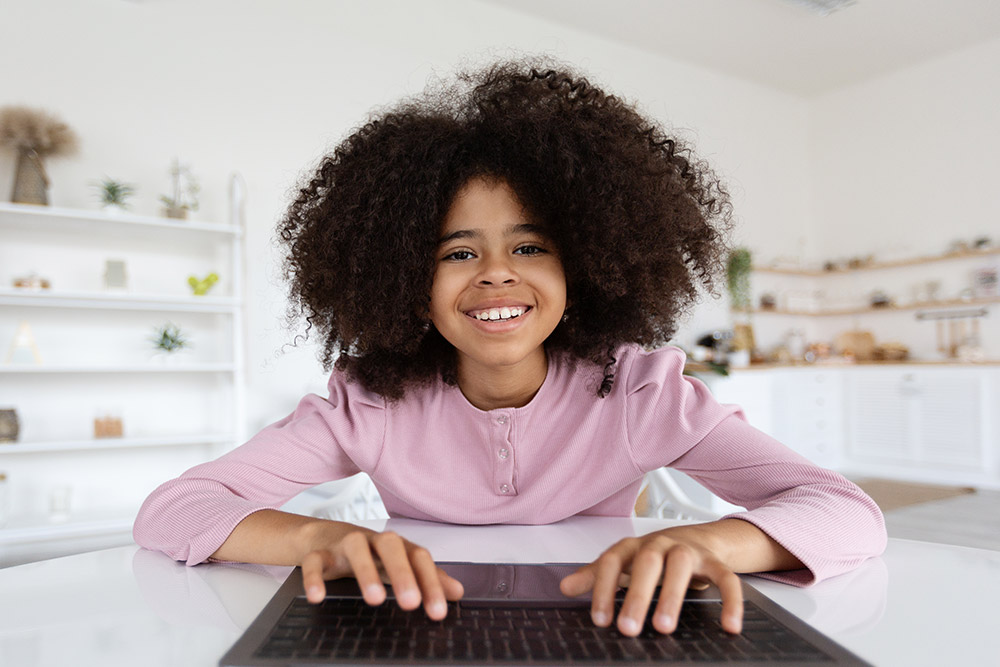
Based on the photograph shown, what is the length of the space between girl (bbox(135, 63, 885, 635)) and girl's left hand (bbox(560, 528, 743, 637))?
1.16ft

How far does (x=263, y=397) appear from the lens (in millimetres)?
3912

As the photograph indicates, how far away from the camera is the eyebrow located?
1.11 meters

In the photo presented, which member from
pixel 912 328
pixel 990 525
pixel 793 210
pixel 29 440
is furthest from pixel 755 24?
pixel 29 440

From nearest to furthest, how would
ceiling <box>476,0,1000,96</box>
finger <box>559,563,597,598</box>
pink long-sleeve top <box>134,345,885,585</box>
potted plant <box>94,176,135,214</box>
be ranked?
finger <box>559,563,597,598</box> < pink long-sleeve top <box>134,345,885,585</box> < potted plant <box>94,176,135,214</box> < ceiling <box>476,0,1000,96</box>

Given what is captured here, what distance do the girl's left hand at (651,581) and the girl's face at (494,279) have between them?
0.48 m

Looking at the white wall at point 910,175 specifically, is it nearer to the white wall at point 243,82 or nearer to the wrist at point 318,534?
the white wall at point 243,82

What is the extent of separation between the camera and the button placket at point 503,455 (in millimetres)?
1079

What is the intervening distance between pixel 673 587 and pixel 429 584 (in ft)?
0.65

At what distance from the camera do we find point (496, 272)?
42.1 inches

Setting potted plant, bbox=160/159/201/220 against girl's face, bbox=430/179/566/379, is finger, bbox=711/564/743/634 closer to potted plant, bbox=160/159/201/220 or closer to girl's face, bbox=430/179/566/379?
girl's face, bbox=430/179/566/379

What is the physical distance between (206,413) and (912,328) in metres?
5.36

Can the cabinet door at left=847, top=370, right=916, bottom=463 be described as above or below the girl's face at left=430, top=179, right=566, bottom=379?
below

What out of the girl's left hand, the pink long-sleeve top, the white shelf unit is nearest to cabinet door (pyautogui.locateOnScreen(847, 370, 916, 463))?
the white shelf unit

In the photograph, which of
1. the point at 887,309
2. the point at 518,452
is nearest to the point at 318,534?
the point at 518,452
